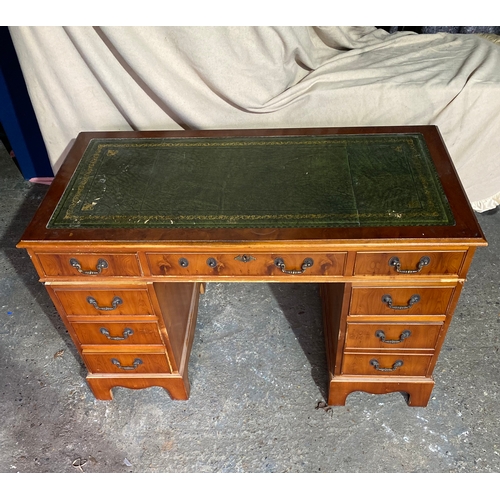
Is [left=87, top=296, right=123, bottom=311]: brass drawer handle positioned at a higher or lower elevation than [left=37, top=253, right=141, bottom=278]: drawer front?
lower

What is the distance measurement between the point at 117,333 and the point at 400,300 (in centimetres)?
105

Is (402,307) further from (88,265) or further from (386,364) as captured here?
(88,265)

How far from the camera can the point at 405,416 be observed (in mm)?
2080

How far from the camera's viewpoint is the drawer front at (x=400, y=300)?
1667 mm

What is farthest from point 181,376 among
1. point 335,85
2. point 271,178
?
point 335,85

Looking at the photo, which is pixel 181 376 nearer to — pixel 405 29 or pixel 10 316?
pixel 10 316

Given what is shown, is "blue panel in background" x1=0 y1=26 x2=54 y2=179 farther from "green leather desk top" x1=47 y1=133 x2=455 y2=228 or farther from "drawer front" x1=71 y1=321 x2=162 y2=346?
"drawer front" x1=71 y1=321 x2=162 y2=346

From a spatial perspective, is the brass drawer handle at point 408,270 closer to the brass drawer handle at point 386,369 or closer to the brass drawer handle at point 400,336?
the brass drawer handle at point 400,336

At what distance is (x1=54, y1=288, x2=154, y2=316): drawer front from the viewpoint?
174 centimetres

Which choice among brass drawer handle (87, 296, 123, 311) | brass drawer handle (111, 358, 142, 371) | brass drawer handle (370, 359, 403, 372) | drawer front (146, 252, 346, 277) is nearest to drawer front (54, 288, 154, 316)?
brass drawer handle (87, 296, 123, 311)

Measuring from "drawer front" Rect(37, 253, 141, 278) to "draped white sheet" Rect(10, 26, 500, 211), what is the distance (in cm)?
98

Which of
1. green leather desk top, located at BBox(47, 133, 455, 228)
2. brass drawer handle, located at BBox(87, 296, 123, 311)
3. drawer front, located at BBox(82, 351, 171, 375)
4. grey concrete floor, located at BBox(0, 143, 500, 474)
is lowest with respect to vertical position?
grey concrete floor, located at BBox(0, 143, 500, 474)

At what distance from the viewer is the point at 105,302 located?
1775mm

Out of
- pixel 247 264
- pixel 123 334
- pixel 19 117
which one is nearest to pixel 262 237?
pixel 247 264
